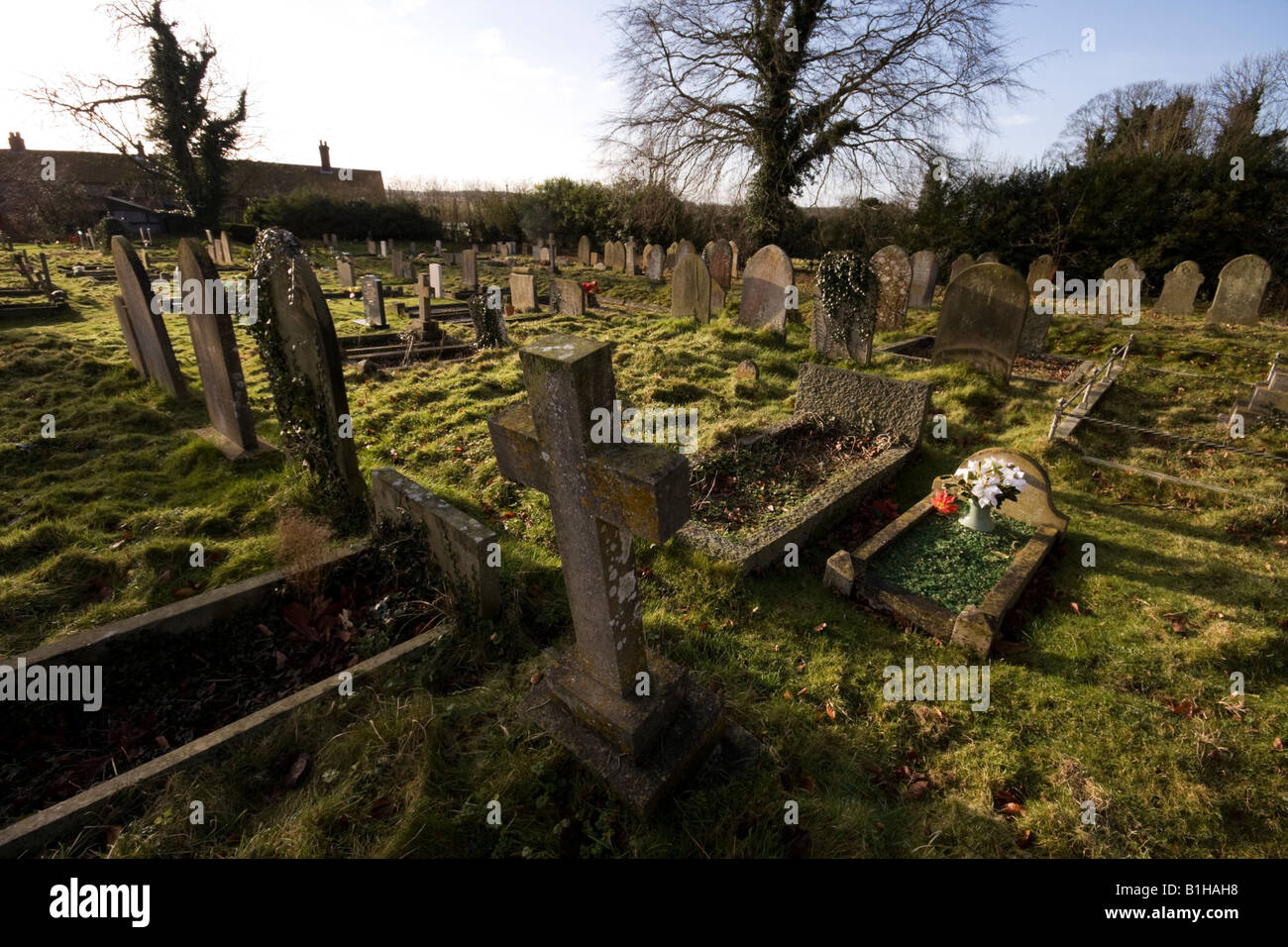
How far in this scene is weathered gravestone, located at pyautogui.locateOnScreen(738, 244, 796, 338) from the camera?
35.8ft

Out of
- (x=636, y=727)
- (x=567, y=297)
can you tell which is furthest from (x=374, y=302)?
Answer: (x=636, y=727)

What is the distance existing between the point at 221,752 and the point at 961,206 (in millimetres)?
24146

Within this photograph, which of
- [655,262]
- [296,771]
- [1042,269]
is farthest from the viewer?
[655,262]

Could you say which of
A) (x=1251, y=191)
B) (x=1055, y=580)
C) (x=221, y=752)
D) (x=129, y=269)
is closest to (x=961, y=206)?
(x=1251, y=191)

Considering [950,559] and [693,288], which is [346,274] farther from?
[950,559]

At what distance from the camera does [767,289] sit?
1116 cm

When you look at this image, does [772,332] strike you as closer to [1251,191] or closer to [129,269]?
[129,269]

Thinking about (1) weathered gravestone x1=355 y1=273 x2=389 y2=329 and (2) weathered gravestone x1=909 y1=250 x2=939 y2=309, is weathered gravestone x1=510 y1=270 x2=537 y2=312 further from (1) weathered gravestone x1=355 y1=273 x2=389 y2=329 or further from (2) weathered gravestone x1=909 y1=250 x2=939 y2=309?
(2) weathered gravestone x1=909 y1=250 x2=939 y2=309

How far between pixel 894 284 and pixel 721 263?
6.82m

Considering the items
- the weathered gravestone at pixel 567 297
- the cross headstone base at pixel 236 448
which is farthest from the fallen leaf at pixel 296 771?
the weathered gravestone at pixel 567 297

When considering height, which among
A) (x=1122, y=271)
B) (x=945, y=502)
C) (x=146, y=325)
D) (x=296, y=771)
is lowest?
(x=296, y=771)
